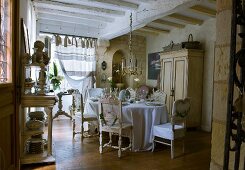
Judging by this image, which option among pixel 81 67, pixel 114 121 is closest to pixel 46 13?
pixel 81 67

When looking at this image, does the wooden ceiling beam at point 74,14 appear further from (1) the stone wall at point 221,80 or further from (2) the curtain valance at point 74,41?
(1) the stone wall at point 221,80

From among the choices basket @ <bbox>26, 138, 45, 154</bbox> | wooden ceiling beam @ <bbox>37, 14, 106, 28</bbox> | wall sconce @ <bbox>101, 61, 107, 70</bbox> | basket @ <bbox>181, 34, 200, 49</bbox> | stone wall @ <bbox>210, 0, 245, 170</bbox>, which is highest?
wooden ceiling beam @ <bbox>37, 14, 106, 28</bbox>

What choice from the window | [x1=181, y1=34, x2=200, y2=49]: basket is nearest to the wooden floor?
the window

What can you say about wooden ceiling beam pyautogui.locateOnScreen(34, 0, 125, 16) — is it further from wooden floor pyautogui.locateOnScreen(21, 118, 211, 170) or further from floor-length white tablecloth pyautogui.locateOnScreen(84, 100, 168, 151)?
wooden floor pyautogui.locateOnScreen(21, 118, 211, 170)

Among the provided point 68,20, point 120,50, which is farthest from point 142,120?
point 120,50

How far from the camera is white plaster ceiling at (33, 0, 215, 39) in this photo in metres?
4.09

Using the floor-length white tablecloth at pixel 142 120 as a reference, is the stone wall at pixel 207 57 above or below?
above

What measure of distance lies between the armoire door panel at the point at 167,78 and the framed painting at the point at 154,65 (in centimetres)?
87

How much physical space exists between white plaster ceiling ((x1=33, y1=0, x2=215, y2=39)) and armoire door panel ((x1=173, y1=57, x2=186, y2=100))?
100 centimetres

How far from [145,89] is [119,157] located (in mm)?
3414

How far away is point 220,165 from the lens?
123 centimetres

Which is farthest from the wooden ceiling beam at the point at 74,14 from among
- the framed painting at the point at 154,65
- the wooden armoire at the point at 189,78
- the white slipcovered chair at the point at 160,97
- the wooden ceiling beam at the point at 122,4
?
the white slipcovered chair at the point at 160,97

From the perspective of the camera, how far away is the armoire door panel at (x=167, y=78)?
5.84 meters

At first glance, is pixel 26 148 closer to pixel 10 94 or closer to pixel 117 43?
pixel 10 94
